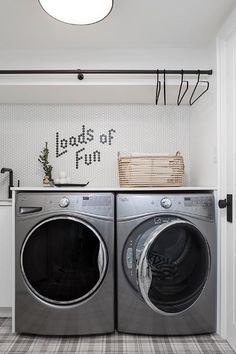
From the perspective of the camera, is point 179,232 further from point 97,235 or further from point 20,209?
point 20,209

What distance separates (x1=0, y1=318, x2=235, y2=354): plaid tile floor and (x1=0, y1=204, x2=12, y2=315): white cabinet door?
0.26 meters

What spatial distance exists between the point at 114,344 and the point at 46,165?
1.55 m

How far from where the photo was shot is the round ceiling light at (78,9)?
1.52m

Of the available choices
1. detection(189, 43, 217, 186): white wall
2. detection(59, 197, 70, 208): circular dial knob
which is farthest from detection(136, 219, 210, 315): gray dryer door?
detection(59, 197, 70, 208): circular dial knob

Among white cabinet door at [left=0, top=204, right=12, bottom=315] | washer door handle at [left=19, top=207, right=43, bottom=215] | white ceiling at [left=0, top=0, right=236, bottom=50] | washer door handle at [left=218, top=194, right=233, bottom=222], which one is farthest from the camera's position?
white cabinet door at [left=0, top=204, right=12, bottom=315]

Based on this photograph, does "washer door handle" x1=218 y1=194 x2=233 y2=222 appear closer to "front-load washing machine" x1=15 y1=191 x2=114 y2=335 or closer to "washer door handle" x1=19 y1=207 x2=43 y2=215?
"front-load washing machine" x1=15 y1=191 x2=114 y2=335

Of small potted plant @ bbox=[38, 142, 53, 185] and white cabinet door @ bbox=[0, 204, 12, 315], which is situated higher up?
small potted plant @ bbox=[38, 142, 53, 185]

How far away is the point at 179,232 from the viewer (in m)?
2.03

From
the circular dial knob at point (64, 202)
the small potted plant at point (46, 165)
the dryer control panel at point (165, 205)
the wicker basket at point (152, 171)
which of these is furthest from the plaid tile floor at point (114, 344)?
the small potted plant at point (46, 165)

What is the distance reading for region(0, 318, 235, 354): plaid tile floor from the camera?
1.87 m

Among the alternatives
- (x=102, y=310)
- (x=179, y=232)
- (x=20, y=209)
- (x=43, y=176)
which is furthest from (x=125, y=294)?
(x=43, y=176)

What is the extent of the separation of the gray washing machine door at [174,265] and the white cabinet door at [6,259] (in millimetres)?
1007

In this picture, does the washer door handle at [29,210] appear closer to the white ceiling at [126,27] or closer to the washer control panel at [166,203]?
the washer control panel at [166,203]

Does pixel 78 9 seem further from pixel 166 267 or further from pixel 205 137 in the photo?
pixel 166 267
